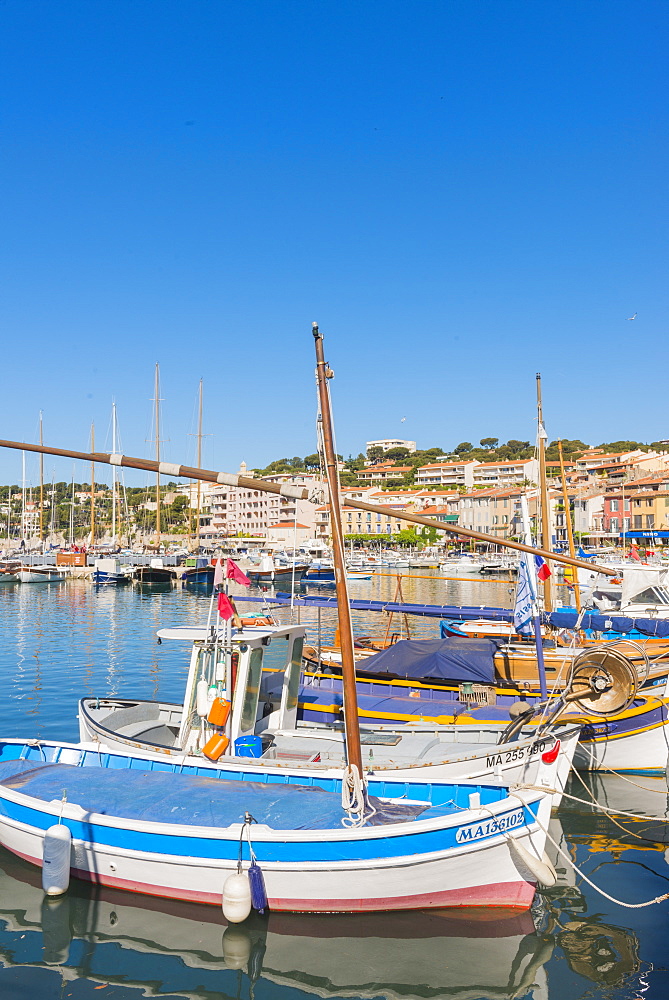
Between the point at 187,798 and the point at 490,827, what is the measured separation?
4982 mm

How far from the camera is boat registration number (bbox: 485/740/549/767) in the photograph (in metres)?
12.7

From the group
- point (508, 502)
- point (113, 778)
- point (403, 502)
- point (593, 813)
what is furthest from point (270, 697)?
point (403, 502)

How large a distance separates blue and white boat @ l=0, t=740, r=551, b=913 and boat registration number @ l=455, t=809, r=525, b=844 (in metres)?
0.01

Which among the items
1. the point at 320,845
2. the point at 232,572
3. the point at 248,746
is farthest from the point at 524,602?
the point at 320,845

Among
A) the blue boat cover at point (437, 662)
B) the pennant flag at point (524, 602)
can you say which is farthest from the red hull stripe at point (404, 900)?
the blue boat cover at point (437, 662)

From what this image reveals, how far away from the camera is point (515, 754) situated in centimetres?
1316

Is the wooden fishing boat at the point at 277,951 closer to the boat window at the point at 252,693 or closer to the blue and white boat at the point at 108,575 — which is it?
the boat window at the point at 252,693

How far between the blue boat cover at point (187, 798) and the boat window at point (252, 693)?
1.76 m

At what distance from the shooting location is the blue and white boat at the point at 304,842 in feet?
34.9

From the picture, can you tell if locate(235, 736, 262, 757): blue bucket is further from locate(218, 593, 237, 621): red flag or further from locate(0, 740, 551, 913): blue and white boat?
locate(218, 593, 237, 621): red flag

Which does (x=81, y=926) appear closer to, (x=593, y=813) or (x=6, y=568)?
(x=593, y=813)

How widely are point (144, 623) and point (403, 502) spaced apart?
4790 inches

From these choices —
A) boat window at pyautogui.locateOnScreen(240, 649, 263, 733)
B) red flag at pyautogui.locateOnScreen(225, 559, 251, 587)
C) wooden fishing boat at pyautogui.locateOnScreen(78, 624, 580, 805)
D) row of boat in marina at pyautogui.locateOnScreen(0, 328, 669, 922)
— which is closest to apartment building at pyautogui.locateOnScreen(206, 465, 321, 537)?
wooden fishing boat at pyautogui.locateOnScreen(78, 624, 580, 805)

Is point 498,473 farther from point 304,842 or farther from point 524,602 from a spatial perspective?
point 304,842
